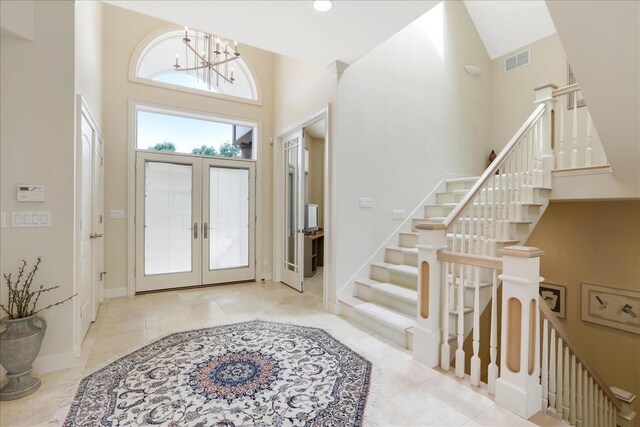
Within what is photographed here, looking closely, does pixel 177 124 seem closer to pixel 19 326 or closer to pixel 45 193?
pixel 45 193

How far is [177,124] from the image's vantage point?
475cm

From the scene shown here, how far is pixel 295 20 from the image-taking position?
279 cm

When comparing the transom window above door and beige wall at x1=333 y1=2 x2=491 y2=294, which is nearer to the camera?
beige wall at x1=333 y1=2 x2=491 y2=294

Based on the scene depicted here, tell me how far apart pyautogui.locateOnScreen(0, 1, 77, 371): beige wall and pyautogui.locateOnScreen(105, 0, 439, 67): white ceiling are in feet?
1.86

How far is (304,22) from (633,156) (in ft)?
10.1

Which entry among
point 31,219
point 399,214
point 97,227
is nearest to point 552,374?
point 399,214

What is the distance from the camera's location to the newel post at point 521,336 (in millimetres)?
1891

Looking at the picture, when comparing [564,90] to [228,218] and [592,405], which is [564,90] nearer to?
[592,405]

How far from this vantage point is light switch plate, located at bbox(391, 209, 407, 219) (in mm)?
4258

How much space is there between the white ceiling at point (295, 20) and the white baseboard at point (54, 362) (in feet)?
9.23

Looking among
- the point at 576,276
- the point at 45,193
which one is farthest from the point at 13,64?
the point at 576,276

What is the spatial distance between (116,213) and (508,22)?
7254 millimetres

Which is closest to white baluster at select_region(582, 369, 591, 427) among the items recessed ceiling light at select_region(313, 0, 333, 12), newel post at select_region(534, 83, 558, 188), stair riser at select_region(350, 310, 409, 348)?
stair riser at select_region(350, 310, 409, 348)

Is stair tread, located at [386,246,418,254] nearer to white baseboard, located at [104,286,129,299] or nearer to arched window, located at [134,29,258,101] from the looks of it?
arched window, located at [134,29,258,101]
